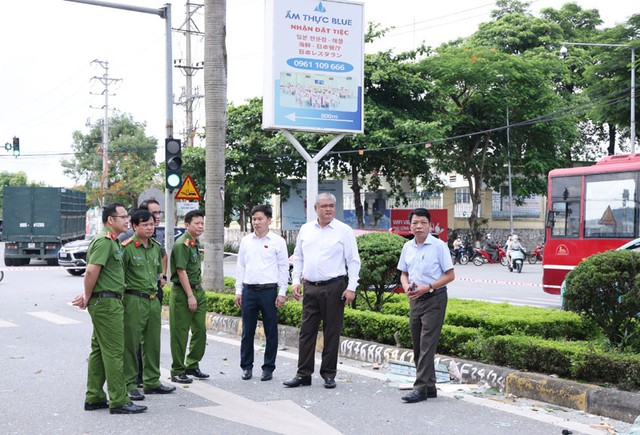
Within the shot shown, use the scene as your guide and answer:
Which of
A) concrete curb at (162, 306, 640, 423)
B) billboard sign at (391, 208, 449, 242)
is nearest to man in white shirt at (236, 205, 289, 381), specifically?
concrete curb at (162, 306, 640, 423)

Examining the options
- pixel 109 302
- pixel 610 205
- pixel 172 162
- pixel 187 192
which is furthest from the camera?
pixel 610 205

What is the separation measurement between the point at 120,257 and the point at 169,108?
31.5ft

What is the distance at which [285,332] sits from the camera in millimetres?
10297

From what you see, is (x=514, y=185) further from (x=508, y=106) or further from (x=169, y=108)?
(x=169, y=108)

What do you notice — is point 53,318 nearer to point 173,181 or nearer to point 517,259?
point 173,181

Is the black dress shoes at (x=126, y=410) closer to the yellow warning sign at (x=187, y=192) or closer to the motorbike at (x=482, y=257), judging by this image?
the yellow warning sign at (x=187, y=192)

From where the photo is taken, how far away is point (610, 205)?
16062 millimetres

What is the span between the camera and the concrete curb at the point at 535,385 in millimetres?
6176

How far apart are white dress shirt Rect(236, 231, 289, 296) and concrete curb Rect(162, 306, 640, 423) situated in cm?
152

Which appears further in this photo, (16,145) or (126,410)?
(16,145)

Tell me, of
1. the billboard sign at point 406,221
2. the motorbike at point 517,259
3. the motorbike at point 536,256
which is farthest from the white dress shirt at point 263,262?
the motorbike at point 536,256

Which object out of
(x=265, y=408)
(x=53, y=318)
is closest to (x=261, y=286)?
(x=265, y=408)

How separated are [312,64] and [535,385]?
7.26 metres

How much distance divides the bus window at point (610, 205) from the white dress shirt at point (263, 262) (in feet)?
32.8
